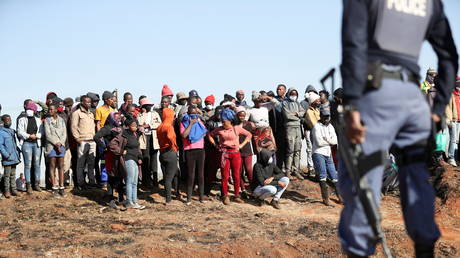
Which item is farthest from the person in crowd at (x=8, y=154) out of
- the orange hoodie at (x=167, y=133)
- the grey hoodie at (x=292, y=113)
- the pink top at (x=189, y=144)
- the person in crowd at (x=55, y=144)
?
the grey hoodie at (x=292, y=113)

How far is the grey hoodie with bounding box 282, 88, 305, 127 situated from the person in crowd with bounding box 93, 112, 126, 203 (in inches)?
156

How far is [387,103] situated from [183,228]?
20.0ft

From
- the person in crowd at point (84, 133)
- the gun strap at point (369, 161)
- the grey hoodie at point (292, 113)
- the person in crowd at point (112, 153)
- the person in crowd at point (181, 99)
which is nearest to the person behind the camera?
the gun strap at point (369, 161)

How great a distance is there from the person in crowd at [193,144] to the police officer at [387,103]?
25.3 ft

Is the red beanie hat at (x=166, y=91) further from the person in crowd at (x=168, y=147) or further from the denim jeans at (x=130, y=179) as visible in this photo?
the denim jeans at (x=130, y=179)

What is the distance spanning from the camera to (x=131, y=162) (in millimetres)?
10492

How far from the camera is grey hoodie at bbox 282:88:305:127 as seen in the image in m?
12.7

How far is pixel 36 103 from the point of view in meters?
11.9

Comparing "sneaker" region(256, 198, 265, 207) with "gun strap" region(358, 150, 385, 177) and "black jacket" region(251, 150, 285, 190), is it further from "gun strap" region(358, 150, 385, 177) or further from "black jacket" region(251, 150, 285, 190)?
"gun strap" region(358, 150, 385, 177)

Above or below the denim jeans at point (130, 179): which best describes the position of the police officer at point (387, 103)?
above

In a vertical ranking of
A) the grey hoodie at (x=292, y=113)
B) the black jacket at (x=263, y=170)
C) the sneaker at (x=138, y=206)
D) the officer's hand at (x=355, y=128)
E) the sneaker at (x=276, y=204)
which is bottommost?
the sneaker at (x=276, y=204)

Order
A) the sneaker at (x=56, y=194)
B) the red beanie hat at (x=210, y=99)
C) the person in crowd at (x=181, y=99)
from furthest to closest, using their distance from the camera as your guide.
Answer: the red beanie hat at (x=210, y=99) → the person in crowd at (x=181, y=99) → the sneaker at (x=56, y=194)

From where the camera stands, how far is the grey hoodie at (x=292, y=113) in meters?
12.7

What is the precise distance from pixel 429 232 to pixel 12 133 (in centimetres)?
962
